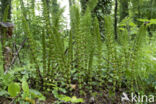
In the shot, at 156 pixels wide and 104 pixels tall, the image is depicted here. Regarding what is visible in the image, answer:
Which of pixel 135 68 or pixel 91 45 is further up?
pixel 91 45

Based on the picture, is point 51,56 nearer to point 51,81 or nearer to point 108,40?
point 51,81

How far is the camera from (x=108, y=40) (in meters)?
1.16

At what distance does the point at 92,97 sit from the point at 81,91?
107mm

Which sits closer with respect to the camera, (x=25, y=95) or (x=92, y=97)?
(x=25, y=95)

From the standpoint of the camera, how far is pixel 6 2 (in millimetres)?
2572

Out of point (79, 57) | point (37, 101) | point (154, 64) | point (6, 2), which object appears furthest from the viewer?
point (6, 2)

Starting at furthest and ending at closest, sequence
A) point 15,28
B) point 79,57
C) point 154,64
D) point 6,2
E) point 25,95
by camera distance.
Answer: point 6,2
point 15,28
point 154,64
point 79,57
point 25,95

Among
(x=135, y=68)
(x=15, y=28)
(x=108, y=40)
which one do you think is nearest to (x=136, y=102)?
(x=135, y=68)

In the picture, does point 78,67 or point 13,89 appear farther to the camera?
point 78,67

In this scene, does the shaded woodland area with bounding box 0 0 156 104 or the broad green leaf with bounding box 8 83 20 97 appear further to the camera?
the shaded woodland area with bounding box 0 0 156 104

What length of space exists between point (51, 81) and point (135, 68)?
70cm

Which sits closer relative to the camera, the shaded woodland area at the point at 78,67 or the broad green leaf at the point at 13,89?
the broad green leaf at the point at 13,89

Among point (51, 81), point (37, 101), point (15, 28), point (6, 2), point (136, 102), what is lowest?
point (136, 102)

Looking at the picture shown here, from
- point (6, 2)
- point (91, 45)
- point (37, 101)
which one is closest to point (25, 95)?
point (37, 101)
